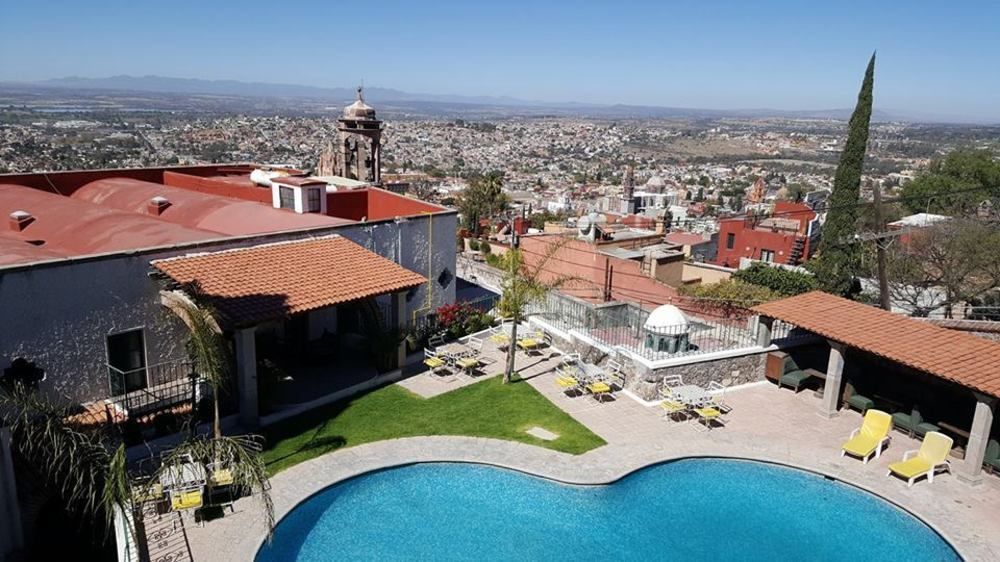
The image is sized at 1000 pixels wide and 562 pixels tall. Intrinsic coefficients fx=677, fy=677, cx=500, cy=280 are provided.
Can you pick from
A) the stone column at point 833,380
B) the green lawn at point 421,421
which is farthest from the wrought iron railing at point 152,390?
the stone column at point 833,380

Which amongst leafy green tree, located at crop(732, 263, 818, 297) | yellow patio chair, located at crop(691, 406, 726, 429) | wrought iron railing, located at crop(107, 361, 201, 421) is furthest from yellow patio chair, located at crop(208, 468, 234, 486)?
leafy green tree, located at crop(732, 263, 818, 297)

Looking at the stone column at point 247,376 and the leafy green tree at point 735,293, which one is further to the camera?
the leafy green tree at point 735,293

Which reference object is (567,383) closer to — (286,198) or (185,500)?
(185,500)

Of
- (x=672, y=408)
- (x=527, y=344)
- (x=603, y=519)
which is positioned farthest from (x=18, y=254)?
(x=672, y=408)

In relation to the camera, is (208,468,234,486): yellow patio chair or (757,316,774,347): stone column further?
(757,316,774,347): stone column

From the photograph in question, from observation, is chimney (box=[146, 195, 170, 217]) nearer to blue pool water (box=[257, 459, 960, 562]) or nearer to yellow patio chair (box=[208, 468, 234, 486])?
yellow patio chair (box=[208, 468, 234, 486])

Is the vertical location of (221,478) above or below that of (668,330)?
below

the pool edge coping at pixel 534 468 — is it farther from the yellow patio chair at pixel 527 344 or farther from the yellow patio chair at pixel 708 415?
the yellow patio chair at pixel 527 344
